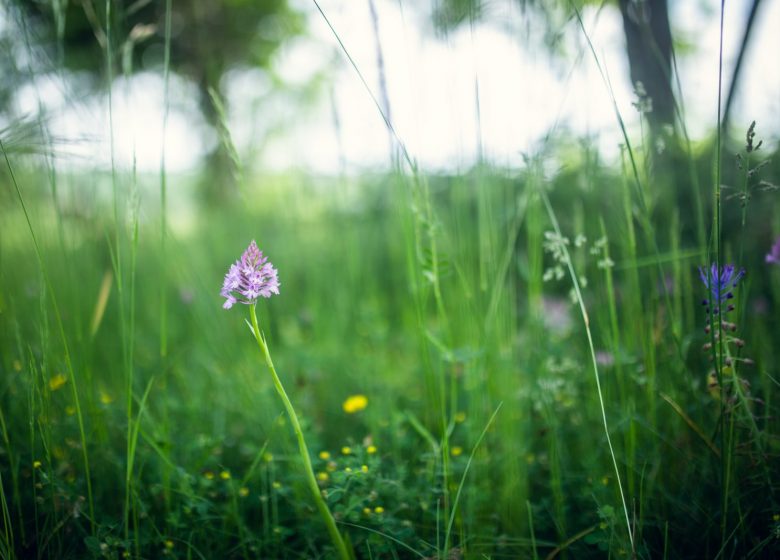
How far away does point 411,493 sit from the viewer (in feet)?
3.16

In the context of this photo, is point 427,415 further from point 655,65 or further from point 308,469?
point 655,65

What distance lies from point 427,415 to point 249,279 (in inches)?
23.8

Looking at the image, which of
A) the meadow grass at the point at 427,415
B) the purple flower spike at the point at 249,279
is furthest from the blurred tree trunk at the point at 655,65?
the purple flower spike at the point at 249,279

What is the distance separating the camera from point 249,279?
678 mm

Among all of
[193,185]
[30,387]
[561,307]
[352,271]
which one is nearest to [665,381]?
[561,307]

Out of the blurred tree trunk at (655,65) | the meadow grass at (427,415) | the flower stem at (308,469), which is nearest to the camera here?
the flower stem at (308,469)

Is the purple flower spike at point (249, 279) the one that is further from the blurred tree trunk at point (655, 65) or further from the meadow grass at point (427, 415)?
the blurred tree trunk at point (655, 65)

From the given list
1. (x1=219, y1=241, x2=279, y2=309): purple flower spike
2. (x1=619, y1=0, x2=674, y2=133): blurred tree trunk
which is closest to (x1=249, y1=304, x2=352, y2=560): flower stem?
(x1=219, y1=241, x2=279, y2=309): purple flower spike

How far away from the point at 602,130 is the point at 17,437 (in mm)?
1644

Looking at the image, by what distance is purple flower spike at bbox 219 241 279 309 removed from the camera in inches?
26.2

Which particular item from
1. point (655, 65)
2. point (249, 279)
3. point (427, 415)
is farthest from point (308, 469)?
point (655, 65)

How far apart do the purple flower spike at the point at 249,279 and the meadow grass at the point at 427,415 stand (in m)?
0.27

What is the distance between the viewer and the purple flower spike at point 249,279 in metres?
0.67

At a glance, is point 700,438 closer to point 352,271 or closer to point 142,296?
point 352,271
